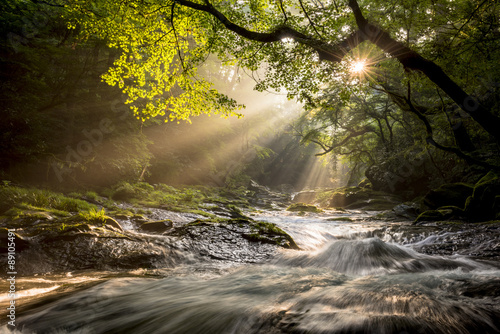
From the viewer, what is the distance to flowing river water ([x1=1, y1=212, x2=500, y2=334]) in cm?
204

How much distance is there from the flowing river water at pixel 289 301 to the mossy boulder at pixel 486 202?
5.01 meters

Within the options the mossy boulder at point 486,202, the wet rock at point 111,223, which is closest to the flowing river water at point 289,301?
the wet rock at point 111,223

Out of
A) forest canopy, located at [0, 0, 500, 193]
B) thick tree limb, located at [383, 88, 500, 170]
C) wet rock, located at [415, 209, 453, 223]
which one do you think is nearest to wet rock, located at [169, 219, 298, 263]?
forest canopy, located at [0, 0, 500, 193]

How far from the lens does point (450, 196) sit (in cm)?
1057

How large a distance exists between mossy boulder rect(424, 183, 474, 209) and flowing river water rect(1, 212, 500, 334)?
292 inches

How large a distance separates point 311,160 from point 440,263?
4291cm

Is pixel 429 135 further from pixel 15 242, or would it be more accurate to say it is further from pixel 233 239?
pixel 15 242

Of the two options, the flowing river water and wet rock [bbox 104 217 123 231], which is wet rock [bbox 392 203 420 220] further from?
wet rock [bbox 104 217 123 231]

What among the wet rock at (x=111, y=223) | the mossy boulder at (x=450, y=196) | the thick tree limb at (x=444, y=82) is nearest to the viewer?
the wet rock at (x=111, y=223)

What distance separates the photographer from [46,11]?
34.6 ft

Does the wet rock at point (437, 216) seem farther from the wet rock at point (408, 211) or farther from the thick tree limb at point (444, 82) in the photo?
the thick tree limb at point (444, 82)

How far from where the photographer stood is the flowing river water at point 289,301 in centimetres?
204

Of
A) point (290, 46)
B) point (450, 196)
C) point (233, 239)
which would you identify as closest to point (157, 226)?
point (233, 239)

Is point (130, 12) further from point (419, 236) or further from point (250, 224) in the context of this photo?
point (419, 236)
